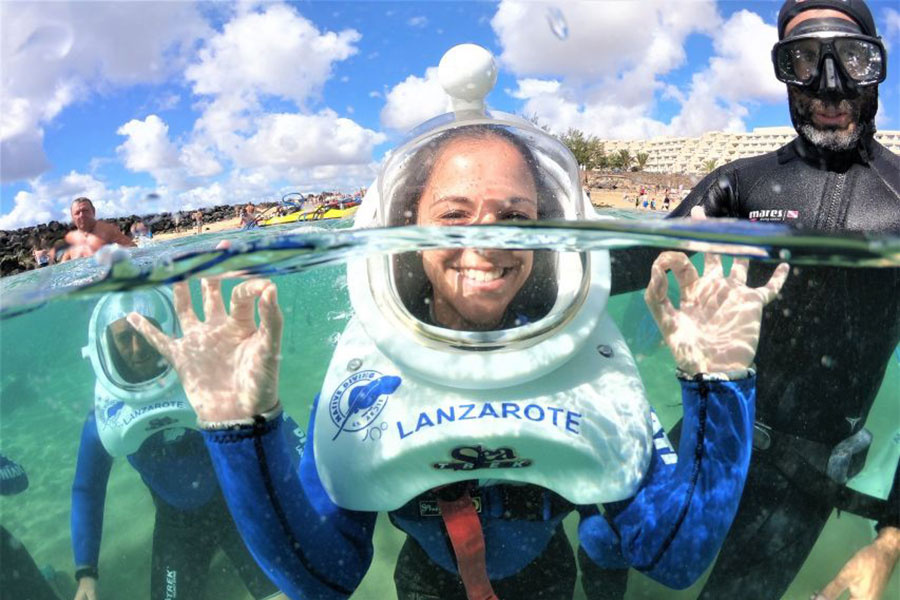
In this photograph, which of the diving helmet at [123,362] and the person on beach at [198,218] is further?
the person on beach at [198,218]

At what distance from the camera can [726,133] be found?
6794 cm

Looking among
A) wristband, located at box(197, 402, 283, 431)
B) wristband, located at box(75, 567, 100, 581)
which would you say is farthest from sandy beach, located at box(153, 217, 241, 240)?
wristband, located at box(197, 402, 283, 431)

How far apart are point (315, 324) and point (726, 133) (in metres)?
75.8

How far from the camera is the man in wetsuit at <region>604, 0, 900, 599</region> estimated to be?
2.66 m

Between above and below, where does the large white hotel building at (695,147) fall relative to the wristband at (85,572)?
above

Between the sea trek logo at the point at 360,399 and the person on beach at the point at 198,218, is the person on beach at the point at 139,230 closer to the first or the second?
the person on beach at the point at 198,218

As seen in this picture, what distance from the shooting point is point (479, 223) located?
77.7 inches

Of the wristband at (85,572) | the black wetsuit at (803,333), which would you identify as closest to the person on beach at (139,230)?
the wristband at (85,572)

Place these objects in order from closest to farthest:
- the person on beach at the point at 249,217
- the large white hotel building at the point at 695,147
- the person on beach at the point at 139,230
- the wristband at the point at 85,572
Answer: the wristband at the point at 85,572
the person on beach at the point at 139,230
the person on beach at the point at 249,217
the large white hotel building at the point at 695,147

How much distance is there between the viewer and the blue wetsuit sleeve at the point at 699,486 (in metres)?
1.66

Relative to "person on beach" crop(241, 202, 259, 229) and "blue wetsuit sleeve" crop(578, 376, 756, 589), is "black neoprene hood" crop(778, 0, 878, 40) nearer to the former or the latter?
Result: "blue wetsuit sleeve" crop(578, 376, 756, 589)

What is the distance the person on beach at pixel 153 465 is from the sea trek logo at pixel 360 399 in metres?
1.65

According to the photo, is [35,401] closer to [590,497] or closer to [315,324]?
[315,324]

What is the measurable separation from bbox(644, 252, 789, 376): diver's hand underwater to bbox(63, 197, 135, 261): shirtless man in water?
6.83 metres
